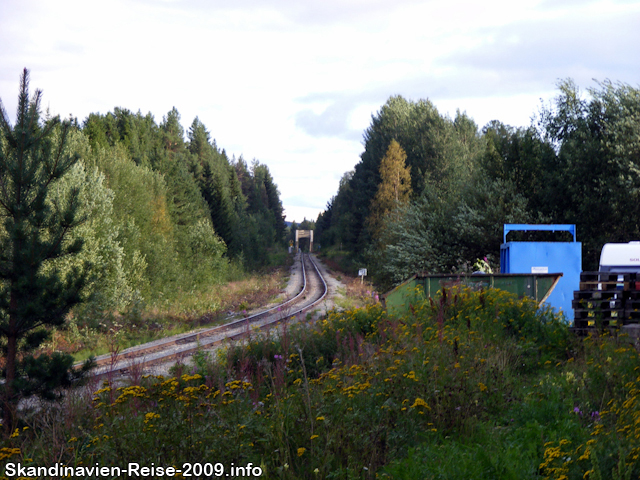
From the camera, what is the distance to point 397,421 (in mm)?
4879

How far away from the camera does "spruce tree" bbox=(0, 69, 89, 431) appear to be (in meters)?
7.79

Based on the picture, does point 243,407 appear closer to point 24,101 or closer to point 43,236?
point 43,236

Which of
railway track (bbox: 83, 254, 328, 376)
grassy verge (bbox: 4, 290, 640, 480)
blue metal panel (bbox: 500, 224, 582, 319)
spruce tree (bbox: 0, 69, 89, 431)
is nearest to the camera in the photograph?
grassy verge (bbox: 4, 290, 640, 480)

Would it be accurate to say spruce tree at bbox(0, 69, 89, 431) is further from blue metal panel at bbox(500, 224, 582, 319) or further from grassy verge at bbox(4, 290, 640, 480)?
blue metal panel at bbox(500, 224, 582, 319)

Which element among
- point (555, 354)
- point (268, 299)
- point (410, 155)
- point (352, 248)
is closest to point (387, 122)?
point (410, 155)

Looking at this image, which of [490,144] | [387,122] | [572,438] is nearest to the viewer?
[572,438]

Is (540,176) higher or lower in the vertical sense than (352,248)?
higher

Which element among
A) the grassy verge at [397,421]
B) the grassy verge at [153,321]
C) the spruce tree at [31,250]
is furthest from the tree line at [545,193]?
the spruce tree at [31,250]

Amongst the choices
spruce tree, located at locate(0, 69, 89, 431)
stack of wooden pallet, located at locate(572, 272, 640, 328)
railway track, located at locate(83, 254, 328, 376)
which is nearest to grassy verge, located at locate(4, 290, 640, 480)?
stack of wooden pallet, located at locate(572, 272, 640, 328)

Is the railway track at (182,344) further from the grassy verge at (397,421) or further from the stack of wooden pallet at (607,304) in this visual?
the stack of wooden pallet at (607,304)

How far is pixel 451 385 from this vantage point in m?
5.47

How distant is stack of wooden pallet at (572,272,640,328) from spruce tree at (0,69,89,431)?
8.13 metres

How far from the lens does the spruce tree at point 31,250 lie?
25.6ft

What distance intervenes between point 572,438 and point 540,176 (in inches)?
836
